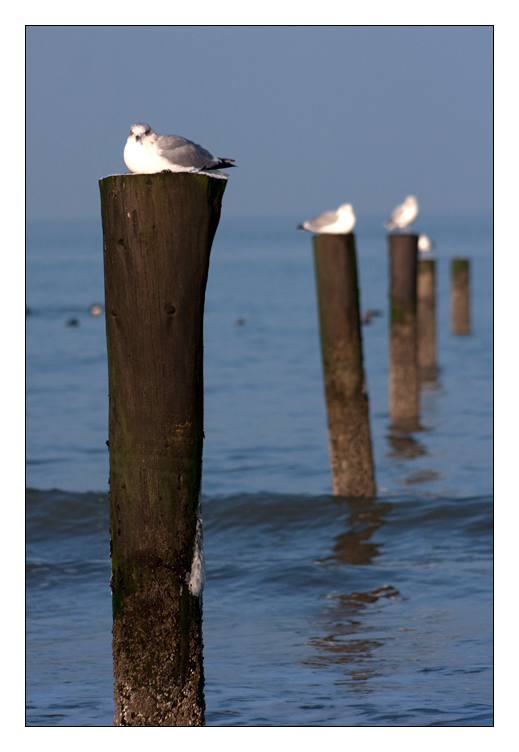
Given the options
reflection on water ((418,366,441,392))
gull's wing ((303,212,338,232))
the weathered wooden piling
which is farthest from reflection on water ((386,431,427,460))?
the weathered wooden piling

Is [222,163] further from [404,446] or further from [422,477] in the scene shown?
[404,446]

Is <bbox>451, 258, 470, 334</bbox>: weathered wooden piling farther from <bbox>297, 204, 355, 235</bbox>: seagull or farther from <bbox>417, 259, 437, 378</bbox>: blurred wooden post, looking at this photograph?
<bbox>297, 204, 355, 235</bbox>: seagull

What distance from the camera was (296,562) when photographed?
26.0 feet

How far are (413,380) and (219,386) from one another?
527cm

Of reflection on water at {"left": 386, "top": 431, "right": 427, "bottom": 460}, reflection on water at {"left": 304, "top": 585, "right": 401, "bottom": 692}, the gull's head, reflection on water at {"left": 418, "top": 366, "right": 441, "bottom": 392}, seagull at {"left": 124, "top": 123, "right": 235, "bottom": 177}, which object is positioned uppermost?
the gull's head

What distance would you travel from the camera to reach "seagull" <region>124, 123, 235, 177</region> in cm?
412

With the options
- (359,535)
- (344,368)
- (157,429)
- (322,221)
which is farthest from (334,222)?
(157,429)

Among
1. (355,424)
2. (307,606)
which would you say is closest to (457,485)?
(355,424)

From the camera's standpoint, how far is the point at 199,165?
170 inches

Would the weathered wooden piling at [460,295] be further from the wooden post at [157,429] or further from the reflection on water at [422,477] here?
the wooden post at [157,429]

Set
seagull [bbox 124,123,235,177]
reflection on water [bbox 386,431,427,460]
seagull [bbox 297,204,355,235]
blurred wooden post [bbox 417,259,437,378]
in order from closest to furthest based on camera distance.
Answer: seagull [bbox 124,123,235,177]
seagull [bbox 297,204,355,235]
reflection on water [bbox 386,431,427,460]
blurred wooden post [bbox 417,259,437,378]

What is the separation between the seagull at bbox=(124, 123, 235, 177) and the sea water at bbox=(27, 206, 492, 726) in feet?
8.38

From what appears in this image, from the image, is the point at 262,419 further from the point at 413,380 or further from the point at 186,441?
the point at 186,441

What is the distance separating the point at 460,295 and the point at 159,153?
66.1 ft
